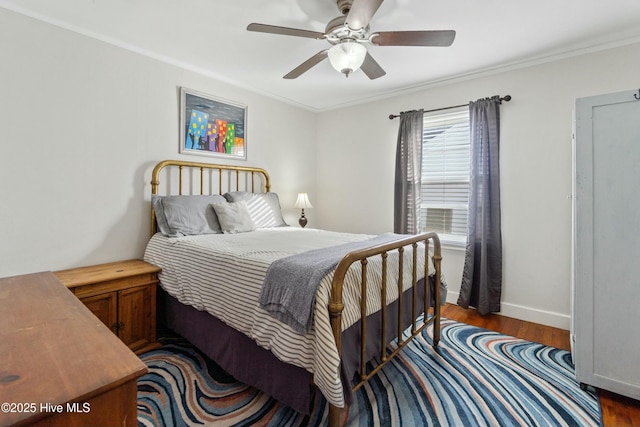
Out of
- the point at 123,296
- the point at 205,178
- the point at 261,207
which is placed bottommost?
the point at 123,296

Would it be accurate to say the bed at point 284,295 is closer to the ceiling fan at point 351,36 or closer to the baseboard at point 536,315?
the baseboard at point 536,315

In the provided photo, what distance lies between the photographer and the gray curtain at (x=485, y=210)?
290 centimetres

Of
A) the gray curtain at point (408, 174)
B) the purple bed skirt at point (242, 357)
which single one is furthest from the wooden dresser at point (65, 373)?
the gray curtain at point (408, 174)

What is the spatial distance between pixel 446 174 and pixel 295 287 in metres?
2.57

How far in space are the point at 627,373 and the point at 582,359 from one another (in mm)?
190

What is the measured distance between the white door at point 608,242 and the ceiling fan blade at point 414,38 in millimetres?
889

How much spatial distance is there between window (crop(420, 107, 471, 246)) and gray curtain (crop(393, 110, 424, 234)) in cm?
12

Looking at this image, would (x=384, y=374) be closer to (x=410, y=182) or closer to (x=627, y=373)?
(x=627, y=373)

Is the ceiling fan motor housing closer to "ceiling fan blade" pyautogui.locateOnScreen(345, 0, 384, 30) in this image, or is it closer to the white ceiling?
the white ceiling

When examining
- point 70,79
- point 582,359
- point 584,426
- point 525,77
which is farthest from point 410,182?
point 70,79

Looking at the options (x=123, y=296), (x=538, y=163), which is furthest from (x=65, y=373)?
(x=538, y=163)

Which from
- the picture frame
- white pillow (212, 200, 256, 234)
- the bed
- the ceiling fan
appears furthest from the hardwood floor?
the picture frame

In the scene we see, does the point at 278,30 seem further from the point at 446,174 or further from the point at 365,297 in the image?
the point at 446,174

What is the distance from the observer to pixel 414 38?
1840 millimetres
